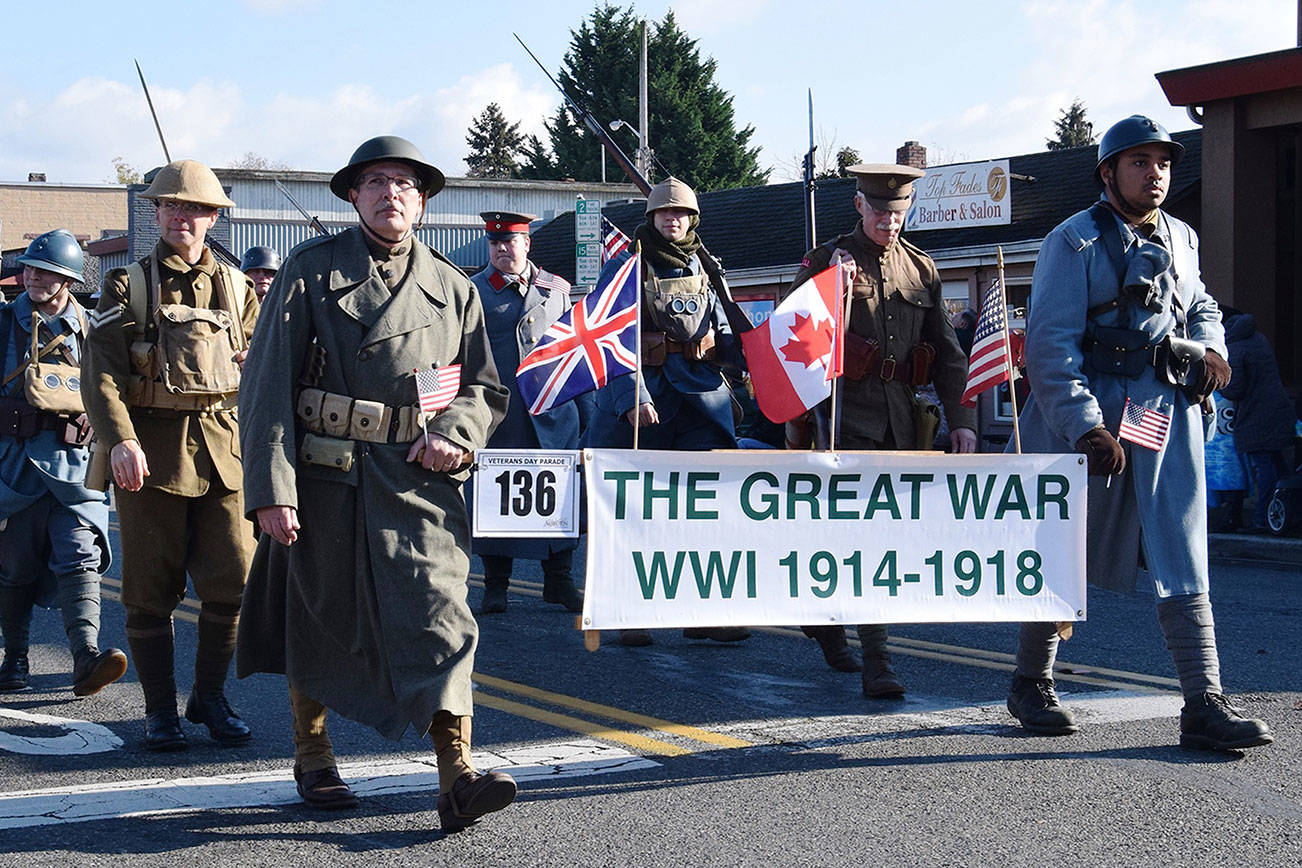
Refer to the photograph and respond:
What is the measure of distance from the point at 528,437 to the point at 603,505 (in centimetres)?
422

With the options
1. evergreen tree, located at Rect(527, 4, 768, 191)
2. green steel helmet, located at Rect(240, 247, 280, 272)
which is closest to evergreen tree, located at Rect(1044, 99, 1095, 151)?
evergreen tree, located at Rect(527, 4, 768, 191)

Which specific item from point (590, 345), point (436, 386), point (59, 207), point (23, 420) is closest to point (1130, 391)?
point (590, 345)

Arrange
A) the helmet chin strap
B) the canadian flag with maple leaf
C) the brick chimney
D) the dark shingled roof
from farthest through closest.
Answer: the brick chimney → the dark shingled roof → the canadian flag with maple leaf → the helmet chin strap

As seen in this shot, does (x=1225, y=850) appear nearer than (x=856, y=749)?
Yes

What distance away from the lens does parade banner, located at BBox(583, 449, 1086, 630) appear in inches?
214

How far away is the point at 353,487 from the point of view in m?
4.88

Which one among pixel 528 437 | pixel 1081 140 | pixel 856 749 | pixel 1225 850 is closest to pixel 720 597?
pixel 856 749

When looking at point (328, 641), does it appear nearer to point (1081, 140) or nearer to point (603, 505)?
point (603, 505)

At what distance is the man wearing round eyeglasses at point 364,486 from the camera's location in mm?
4754

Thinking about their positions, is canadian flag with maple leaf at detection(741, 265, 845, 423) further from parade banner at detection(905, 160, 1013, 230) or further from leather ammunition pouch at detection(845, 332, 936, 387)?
parade banner at detection(905, 160, 1013, 230)

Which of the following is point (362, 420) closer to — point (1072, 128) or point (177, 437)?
point (177, 437)

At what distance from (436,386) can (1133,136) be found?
272 cm

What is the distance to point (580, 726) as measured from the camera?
20.2 ft

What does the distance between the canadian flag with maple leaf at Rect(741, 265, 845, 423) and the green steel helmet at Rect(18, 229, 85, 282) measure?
10.0 feet
